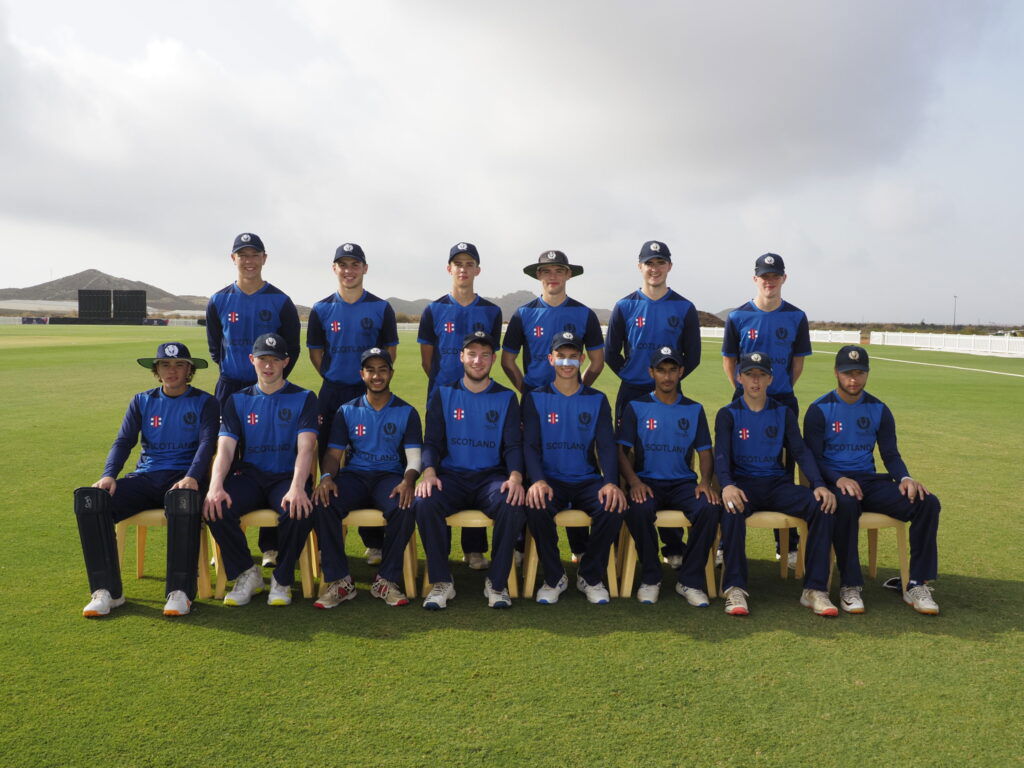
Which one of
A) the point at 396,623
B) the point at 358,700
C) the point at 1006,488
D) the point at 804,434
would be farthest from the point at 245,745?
the point at 1006,488

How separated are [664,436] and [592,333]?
1.03 metres

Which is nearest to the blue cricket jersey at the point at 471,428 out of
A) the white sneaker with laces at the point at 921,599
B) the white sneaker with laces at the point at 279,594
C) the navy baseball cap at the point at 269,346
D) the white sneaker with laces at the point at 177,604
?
the navy baseball cap at the point at 269,346

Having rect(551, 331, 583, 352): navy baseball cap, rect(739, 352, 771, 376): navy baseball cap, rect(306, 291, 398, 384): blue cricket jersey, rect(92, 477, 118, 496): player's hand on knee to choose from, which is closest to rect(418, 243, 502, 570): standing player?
rect(306, 291, 398, 384): blue cricket jersey

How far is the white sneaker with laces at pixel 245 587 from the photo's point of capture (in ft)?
13.6

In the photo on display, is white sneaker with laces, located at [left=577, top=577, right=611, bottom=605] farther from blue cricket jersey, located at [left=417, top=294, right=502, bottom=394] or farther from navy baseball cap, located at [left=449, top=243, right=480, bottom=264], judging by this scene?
navy baseball cap, located at [left=449, top=243, right=480, bottom=264]

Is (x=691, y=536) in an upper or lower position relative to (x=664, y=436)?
lower

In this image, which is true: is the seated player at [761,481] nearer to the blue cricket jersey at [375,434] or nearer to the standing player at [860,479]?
the standing player at [860,479]

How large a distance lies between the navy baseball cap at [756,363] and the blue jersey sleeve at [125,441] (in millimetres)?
3997

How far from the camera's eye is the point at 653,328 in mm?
5102

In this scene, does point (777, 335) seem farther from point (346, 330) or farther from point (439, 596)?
point (346, 330)

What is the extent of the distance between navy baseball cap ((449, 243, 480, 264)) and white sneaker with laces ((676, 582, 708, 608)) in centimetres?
276

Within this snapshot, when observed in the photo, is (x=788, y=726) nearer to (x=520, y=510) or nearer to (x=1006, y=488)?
(x=520, y=510)

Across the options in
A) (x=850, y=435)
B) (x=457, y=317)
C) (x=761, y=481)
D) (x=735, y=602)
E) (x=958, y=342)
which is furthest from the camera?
(x=958, y=342)

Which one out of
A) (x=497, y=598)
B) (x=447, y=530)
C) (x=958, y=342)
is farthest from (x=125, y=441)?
(x=958, y=342)
